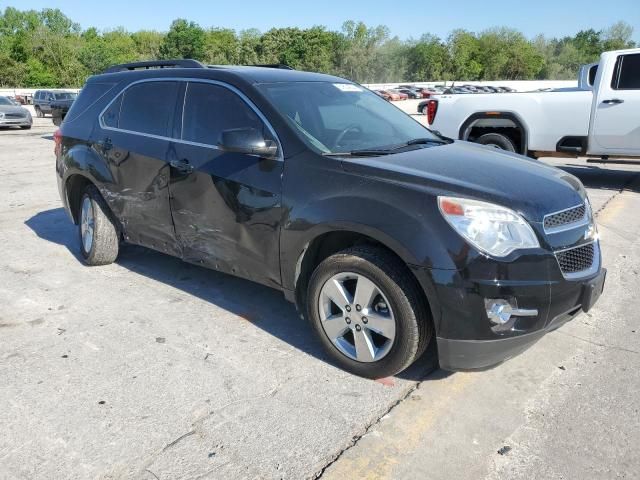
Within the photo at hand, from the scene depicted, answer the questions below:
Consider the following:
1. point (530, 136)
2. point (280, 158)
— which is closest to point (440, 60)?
point (530, 136)

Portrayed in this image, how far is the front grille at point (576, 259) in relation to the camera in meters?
2.97

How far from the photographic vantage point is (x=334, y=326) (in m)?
3.33

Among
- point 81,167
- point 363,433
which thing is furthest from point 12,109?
point 363,433

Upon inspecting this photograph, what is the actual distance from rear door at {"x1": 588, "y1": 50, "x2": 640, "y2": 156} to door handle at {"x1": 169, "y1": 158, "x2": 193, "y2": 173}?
6877mm

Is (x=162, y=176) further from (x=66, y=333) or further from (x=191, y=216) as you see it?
(x=66, y=333)

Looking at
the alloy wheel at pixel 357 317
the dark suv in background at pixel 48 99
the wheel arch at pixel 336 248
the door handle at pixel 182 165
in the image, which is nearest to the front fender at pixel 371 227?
the wheel arch at pixel 336 248

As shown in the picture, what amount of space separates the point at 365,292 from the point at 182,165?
5.82 ft

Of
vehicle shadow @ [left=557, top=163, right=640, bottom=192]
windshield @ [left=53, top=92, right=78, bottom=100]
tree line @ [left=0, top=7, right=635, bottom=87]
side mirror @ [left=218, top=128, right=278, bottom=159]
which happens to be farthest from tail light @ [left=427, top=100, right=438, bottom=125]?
tree line @ [left=0, top=7, right=635, bottom=87]

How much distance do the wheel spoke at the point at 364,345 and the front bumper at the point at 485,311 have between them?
1.36 ft

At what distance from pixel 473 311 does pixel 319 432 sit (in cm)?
97

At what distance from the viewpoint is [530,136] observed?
8906 millimetres

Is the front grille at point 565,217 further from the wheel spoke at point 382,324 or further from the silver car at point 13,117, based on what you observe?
the silver car at point 13,117

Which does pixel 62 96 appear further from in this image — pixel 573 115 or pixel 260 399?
pixel 260 399

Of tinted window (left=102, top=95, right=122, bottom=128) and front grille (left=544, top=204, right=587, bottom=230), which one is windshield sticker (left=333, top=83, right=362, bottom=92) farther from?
front grille (left=544, top=204, right=587, bottom=230)
